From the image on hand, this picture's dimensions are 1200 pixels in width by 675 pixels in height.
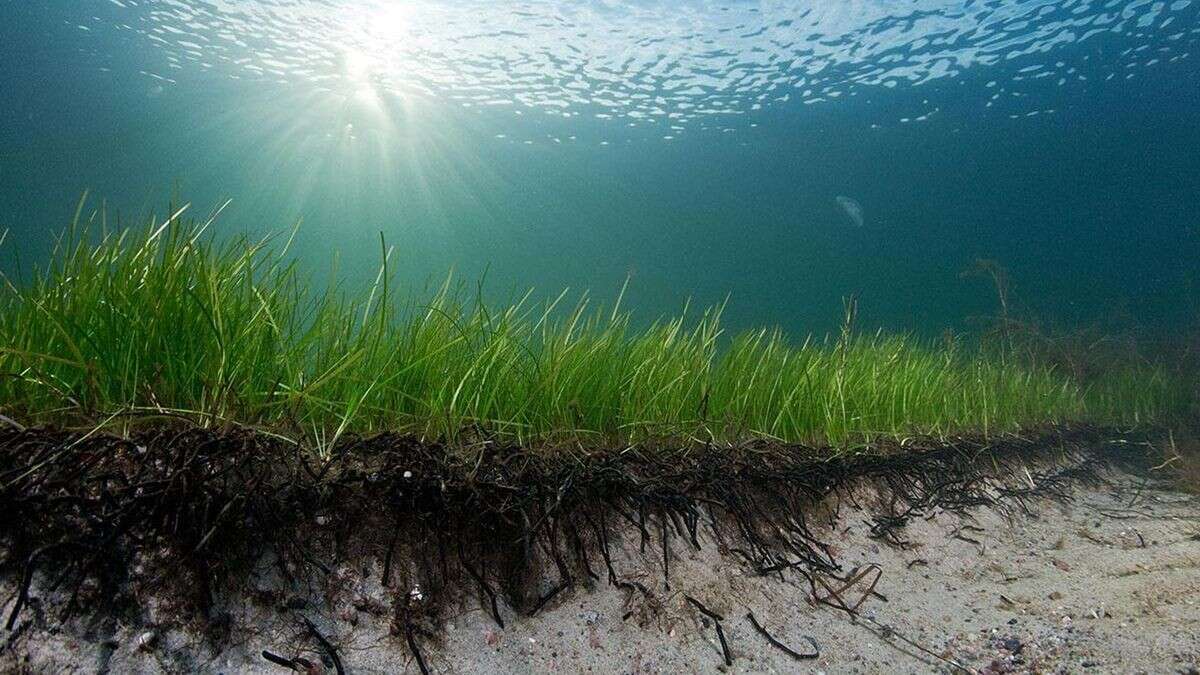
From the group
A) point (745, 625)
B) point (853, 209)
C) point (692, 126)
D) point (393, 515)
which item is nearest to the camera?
point (393, 515)

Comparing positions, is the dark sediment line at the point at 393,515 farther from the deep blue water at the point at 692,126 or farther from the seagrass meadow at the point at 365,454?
the deep blue water at the point at 692,126

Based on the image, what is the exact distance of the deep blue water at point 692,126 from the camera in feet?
65.3

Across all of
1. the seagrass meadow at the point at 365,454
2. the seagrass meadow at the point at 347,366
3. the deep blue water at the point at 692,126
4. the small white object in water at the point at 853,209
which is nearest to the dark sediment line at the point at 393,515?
the seagrass meadow at the point at 365,454

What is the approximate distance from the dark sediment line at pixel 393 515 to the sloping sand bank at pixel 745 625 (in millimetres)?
48

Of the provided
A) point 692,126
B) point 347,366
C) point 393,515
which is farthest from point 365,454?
point 692,126

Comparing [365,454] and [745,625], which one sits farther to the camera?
[745,625]

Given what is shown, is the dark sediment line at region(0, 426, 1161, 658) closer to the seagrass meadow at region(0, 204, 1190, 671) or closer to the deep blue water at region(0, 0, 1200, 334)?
the seagrass meadow at region(0, 204, 1190, 671)

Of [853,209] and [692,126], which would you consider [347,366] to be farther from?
[853,209]

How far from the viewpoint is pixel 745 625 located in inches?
79.0

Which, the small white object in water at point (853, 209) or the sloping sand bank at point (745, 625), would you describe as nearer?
the sloping sand bank at point (745, 625)

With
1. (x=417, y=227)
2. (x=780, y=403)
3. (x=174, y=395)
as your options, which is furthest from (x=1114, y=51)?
(x=417, y=227)

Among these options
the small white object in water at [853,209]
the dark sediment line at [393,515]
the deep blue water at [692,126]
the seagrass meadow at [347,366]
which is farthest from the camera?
the small white object in water at [853,209]

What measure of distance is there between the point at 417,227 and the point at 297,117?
150ft

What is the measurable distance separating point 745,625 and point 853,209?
44.7 meters
